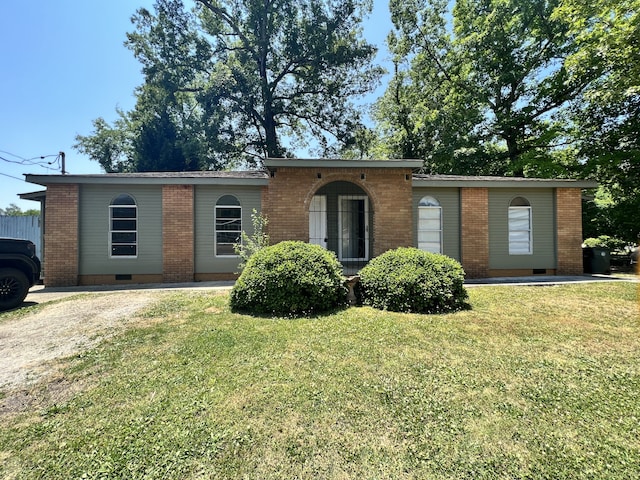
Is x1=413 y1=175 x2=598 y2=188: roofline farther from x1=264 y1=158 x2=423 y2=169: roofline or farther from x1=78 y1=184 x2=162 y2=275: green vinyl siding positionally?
x1=78 y1=184 x2=162 y2=275: green vinyl siding

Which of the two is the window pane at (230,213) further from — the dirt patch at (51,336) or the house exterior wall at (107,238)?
the dirt patch at (51,336)

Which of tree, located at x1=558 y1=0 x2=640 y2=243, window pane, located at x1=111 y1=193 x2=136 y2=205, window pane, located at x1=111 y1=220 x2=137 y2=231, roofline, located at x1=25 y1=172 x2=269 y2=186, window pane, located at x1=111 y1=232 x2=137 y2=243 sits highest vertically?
tree, located at x1=558 y1=0 x2=640 y2=243

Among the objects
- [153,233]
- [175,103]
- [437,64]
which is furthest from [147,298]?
[437,64]

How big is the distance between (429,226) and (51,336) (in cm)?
1037

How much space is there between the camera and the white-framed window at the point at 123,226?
375 inches

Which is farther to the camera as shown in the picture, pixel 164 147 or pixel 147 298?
pixel 164 147

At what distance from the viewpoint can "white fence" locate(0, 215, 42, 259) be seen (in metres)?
13.0

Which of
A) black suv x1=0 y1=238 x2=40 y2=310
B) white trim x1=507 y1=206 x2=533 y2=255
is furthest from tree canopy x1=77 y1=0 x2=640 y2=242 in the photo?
black suv x1=0 y1=238 x2=40 y2=310

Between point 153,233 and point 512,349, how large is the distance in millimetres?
10098

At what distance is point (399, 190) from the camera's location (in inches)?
356

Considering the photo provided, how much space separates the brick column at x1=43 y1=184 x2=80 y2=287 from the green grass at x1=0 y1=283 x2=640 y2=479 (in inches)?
258

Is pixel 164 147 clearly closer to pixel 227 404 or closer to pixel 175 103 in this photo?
pixel 175 103

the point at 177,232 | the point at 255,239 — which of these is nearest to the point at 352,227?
the point at 255,239

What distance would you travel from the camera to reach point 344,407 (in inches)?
110
